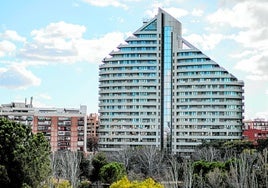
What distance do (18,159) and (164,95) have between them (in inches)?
2108

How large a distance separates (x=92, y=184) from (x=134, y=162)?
1559 centimetres

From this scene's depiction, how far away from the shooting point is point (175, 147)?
76188 millimetres

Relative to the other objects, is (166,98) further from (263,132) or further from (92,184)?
(92,184)

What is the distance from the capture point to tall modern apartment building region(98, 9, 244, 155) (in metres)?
74.8

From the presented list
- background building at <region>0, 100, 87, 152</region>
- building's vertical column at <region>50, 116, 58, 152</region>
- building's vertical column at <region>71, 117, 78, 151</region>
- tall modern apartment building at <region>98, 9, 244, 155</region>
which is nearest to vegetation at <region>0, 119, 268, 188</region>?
tall modern apartment building at <region>98, 9, 244, 155</region>

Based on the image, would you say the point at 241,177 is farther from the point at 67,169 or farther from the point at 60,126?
the point at 60,126

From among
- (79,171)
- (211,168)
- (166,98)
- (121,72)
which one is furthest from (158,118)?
(211,168)

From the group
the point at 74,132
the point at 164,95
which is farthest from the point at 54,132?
the point at 164,95

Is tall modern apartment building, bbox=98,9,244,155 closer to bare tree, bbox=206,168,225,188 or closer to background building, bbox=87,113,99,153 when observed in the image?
background building, bbox=87,113,99,153

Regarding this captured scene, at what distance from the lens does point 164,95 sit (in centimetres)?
A: 7700

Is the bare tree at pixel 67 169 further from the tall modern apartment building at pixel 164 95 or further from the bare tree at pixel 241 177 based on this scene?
the tall modern apartment building at pixel 164 95

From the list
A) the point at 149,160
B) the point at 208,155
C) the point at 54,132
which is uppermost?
the point at 54,132

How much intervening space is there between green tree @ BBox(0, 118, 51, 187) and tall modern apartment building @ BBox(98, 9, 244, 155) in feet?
168

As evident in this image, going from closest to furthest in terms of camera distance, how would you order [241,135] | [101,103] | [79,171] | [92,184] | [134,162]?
[92,184]
[79,171]
[134,162]
[241,135]
[101,103]
